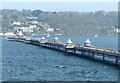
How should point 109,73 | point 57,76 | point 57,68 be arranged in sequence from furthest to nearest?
point 57,68, point 109,73, point 57,76

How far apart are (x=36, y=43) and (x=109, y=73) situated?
10610 centimetres

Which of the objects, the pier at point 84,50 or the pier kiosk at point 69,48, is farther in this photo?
the pier kiosk at point 69,48

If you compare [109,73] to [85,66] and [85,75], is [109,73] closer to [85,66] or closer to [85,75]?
[85,75]

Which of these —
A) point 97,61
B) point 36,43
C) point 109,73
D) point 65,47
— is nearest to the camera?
point 109,73

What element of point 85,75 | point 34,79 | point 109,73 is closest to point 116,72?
point 109,73

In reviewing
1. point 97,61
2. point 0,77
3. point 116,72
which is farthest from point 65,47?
point 0,77

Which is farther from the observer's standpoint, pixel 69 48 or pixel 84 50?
pixel 69 48

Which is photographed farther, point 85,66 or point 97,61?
point 97,61

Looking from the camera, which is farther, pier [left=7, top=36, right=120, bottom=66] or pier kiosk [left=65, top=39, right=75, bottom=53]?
pier kiosk [left=65, top=39, right=75, bottom=53]

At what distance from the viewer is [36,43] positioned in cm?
17750

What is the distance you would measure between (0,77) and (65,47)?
196 ft

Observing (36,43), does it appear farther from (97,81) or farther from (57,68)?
(97,81)

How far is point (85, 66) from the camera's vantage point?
85.9 metres

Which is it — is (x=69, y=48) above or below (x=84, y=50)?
above
